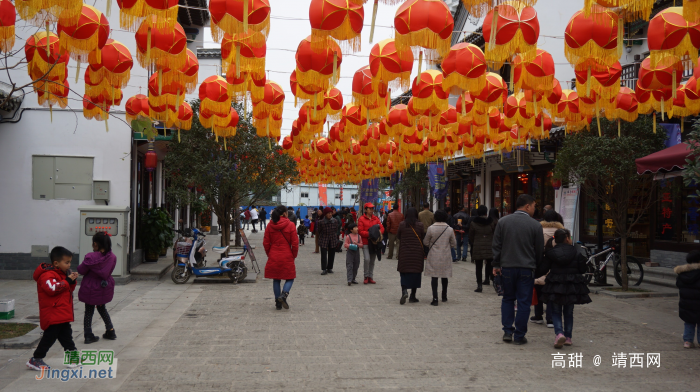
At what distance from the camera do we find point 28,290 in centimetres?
1142

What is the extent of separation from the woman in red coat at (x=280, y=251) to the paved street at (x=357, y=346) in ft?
1.86

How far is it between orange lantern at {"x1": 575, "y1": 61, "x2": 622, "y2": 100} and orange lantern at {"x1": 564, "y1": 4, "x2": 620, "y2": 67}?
1.04 m

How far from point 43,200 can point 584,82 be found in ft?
39.4

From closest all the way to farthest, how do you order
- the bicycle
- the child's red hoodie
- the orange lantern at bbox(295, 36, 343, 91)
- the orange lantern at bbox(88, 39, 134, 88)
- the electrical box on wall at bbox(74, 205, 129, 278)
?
1. the child's red hoodie
2. the orange lantern at bbox(295, 36, 343, 91)
3. the orange lantern at bbox(88, 39, 134, 88)
4. the bicycle
5. the electrical box on wall at bbox(74, 205, 129, 278)

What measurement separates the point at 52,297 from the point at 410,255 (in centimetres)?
627

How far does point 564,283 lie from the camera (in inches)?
278

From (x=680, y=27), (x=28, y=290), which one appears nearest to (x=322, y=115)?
(x=680, y=27)

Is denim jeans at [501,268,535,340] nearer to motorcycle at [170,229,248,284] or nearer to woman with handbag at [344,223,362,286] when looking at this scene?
woman with handbag at [344,223,362,286]

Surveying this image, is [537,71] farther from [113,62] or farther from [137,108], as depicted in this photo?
[137,108]

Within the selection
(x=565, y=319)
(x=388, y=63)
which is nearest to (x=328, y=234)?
(x=388, y=63)

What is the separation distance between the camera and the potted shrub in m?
15.4

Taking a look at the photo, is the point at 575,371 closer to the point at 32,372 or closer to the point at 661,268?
the point at 32,372

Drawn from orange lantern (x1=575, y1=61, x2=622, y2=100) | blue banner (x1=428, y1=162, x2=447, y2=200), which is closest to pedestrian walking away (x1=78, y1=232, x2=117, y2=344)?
orange lantern (x1=575, y1=61, x2=622, y2=100)

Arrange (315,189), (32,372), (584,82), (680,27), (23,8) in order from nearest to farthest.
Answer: (23,8) → (32,372) → (680,27) → (584,82) → (315,189)
